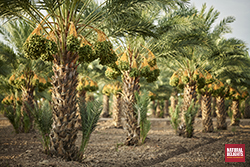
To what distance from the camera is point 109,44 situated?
19.8 ft

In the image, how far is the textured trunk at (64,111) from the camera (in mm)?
5766

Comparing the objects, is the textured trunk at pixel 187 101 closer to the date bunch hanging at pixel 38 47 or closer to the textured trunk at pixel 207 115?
the textured trunk at pixel 207 115

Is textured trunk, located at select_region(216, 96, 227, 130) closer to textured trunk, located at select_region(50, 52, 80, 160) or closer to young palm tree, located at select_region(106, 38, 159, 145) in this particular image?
young palm tree, located at select_region(106, 38, 159, 145)

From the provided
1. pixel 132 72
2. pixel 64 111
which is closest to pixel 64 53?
pixel 64 111

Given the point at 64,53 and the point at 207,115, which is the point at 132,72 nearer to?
the point at 64,53

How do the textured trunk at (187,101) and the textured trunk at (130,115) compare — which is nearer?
the textured trunk at (130,115)

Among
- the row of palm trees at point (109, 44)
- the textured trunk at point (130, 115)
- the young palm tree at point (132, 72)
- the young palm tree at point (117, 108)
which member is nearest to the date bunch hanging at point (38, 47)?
the row of palm trees at point (109, 44)

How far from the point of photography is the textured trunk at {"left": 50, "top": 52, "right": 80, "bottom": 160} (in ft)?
18.9

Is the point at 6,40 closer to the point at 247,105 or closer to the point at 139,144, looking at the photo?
the point at 139,144

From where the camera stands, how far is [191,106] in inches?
457

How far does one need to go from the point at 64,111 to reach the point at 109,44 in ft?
7.18

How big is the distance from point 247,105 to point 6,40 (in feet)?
95.4

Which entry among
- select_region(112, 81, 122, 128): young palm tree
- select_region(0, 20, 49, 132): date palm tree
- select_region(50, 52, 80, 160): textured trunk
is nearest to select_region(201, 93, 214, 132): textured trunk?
select_region(112, 81, 122, 128): young palm tree

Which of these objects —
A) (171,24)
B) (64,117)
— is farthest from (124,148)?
(171,24)
